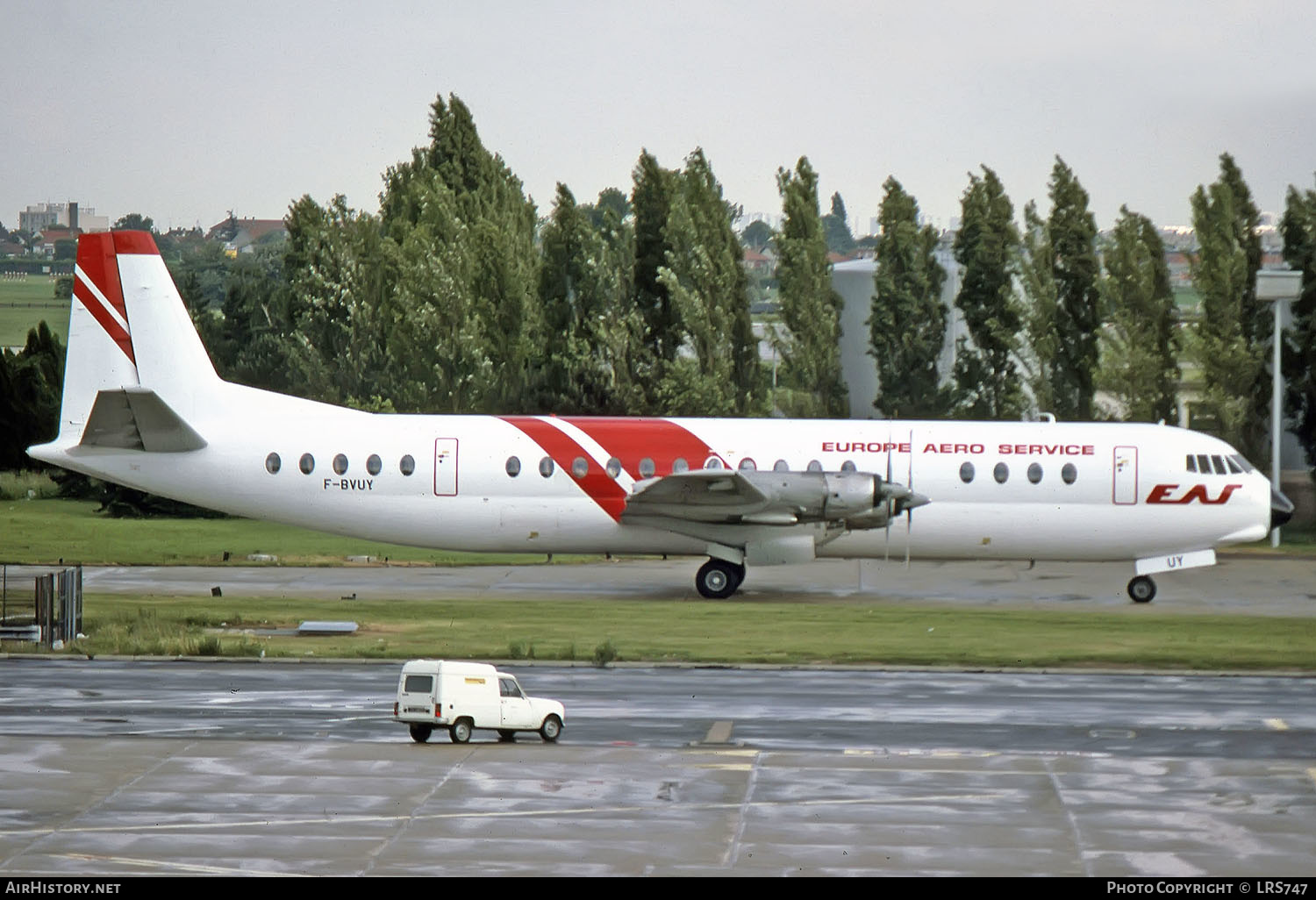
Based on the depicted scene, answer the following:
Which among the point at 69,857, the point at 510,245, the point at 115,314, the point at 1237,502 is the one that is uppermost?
the point at 510,245

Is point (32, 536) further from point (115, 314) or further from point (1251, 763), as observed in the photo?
point (1251, 763)

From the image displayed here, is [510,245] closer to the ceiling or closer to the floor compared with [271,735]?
closer to the ceiling

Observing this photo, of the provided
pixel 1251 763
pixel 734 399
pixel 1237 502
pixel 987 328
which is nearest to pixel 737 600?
pixel 1237 502

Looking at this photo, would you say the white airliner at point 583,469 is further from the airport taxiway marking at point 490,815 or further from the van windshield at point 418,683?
the airport taxiway marking at point 490,815

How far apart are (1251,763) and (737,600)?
56.8 feet

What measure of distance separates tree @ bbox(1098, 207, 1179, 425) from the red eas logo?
57.1 feet

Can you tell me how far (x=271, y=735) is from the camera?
67.4 ft

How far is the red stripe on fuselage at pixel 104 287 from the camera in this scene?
3638 cm

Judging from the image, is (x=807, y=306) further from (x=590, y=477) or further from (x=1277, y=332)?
(x=590, y=477)

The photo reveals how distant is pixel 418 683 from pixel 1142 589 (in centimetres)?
2139

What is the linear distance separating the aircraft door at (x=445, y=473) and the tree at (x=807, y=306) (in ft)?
79.8

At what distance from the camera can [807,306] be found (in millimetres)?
59719

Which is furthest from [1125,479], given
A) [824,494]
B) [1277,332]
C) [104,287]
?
[104,287]

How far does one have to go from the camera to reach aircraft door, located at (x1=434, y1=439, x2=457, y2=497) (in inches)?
1416
